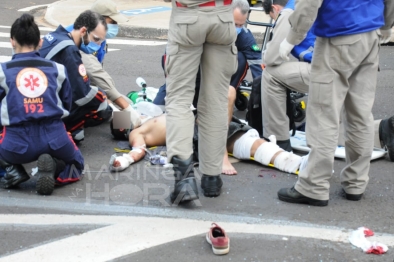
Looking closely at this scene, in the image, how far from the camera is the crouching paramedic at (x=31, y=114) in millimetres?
4570

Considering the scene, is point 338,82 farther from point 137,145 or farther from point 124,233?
point 137,145

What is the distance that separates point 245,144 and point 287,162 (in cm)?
39

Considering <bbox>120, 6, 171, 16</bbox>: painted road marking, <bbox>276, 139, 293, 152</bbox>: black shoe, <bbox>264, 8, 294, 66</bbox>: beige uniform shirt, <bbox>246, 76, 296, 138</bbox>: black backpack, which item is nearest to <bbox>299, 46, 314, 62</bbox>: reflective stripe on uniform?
<bbox>264, 8, 294, 66</bbox>: beige uniform shirt

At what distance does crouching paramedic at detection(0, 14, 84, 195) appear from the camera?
4.57m

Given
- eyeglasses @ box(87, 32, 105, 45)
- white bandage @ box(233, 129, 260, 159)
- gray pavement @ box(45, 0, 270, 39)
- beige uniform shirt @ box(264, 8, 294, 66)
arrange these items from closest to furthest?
white bandage @ box(233, 129, 260, 159) < beige uniform shirt @ box(264, 8, 294, 66) < eyeglasses @ box(87, 32, 105, 45) < gray pavement @ box(45, 0, 270, 39)

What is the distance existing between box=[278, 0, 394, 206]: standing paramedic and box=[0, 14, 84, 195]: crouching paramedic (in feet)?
5.04

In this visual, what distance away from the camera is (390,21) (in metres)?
4.43

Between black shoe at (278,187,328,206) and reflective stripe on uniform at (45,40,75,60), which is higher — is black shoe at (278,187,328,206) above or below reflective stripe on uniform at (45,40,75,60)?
below

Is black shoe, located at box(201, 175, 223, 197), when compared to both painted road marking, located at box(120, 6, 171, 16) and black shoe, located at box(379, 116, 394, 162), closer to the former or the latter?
black shoe, located at box(379, 116, 394, 162)

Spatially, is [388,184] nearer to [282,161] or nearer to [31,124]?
[282,161]

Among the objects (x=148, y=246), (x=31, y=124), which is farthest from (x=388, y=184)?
(x=31, y=124)

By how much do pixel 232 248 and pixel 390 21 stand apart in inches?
71.2

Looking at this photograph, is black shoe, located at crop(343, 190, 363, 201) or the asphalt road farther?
black shoe, located at crop(343, 190, 363, 201)

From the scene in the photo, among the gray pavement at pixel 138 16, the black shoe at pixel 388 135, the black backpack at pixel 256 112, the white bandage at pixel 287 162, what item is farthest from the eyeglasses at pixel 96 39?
the gray pavement at pixel 138 16
